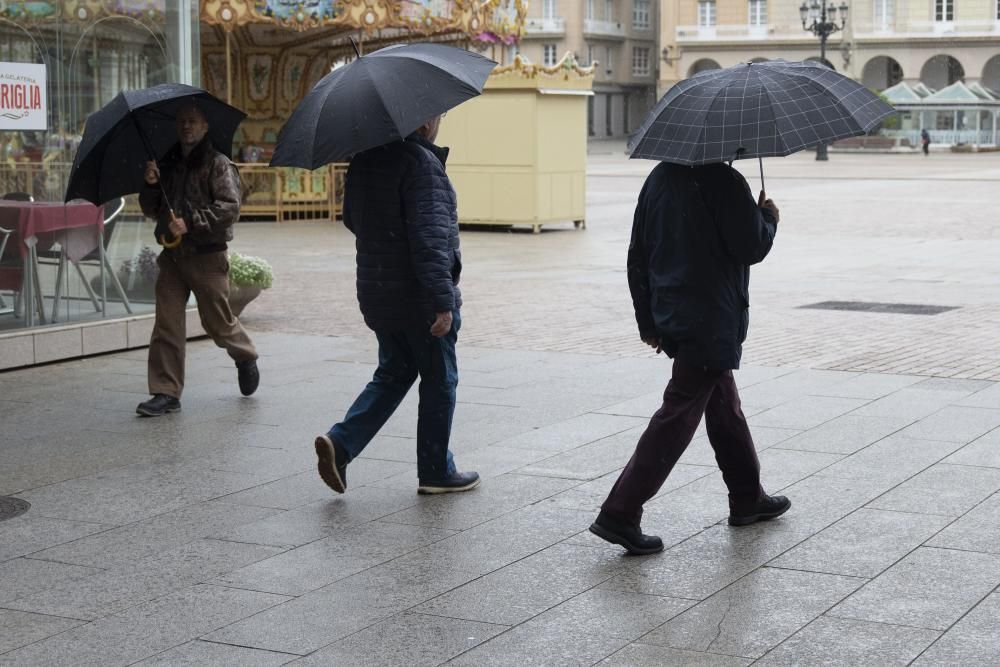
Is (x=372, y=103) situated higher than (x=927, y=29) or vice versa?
(x=927, y=29)

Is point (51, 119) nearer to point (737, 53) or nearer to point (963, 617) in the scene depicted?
point (963, 617)

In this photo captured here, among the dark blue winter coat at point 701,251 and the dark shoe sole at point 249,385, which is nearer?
the dark blue winter coat at point 701,251

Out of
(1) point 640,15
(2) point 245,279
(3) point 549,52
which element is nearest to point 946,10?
(1) point 640,15

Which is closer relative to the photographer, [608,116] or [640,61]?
[608,116]

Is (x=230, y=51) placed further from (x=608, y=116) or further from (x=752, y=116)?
(x=608, y=116)

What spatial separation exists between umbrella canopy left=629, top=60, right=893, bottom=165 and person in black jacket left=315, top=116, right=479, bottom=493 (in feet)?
3.07

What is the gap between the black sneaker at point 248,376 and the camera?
857 cm

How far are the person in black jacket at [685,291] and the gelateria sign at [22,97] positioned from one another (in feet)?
18.5

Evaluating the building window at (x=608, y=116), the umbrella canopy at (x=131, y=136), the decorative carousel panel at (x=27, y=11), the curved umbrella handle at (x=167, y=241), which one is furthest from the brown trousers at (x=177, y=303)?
the building window at (x=608, y=116)

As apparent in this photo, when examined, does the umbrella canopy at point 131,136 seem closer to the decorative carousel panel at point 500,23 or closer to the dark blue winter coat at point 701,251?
the dark blue winter coat at point 701,251

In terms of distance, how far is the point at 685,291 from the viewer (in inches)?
210

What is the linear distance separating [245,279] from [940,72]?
73.6 meters

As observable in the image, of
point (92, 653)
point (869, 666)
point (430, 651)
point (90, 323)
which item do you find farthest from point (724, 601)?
point (90, 323)

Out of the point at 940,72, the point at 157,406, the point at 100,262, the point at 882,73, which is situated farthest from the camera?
the point at 882,73
